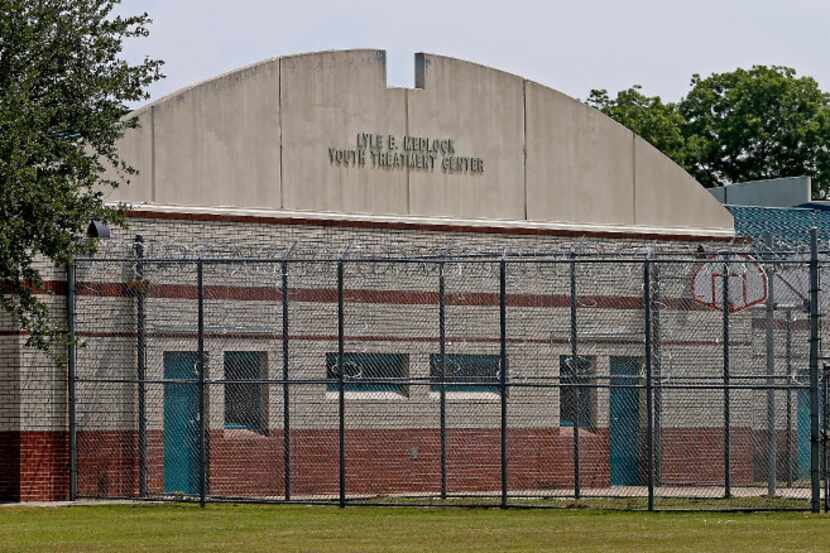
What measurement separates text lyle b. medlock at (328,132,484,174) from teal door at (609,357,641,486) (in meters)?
4.63

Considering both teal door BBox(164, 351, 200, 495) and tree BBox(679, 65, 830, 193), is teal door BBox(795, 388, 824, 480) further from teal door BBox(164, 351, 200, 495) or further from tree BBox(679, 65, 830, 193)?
tree BBox(679, 65, 830, 193)

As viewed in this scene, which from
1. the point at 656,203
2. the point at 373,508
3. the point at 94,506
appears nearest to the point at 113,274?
the point at 94,506

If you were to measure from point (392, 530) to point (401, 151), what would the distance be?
38.9ft

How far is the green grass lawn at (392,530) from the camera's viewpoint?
2130 cm

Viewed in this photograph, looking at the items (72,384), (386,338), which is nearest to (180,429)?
(72,384)

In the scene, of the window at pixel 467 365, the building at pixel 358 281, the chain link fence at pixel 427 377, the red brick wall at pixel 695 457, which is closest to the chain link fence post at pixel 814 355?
the chain link fence at pixel 427 377

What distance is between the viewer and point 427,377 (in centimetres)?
2983

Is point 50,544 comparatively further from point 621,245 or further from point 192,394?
point 621,245

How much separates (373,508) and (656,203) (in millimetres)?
11591

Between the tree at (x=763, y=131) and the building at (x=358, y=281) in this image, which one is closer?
the building at (x=358, y=281)

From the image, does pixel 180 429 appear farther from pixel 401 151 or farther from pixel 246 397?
pixel 401 151

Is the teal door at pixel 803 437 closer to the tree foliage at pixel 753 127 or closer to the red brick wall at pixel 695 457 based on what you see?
the red brick wall at pixel 695 457

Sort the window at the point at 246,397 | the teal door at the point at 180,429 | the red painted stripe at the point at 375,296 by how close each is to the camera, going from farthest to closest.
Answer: the window at the point at 246,397 → the teal door at the point at 180,429 → the red painted stripe at the point at 375,296

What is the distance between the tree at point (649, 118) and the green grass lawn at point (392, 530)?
4863 cm
